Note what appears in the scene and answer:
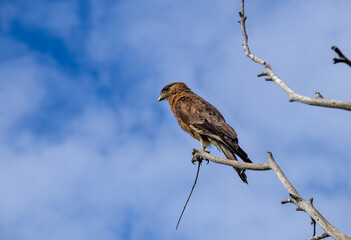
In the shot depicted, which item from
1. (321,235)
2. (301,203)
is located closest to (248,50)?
(301,203)

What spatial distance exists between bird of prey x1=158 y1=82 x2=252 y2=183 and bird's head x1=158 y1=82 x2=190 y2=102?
3cm

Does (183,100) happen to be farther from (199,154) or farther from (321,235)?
(321,235)

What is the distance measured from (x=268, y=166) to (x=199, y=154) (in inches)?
73.7

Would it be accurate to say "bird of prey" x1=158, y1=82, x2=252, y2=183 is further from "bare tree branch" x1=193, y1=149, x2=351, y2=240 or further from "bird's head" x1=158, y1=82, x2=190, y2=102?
"bare tree branch" x1=193, y1=149, x2=351, y2=240

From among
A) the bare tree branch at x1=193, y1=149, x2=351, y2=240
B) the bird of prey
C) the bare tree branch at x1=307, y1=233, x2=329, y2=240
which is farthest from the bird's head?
the bare tree branch at x1=307, y1=233, x2=329, y2=240

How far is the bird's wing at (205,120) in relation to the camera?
6438mm

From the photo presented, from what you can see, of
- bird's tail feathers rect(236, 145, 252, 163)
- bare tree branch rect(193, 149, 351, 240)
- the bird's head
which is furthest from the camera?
the bird's head

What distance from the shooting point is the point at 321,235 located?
397 cm

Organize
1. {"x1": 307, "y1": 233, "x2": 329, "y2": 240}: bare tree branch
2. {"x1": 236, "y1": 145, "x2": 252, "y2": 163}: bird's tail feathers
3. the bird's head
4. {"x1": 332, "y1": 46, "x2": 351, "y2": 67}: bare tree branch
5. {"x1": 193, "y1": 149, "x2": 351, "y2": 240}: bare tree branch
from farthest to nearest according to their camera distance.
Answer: the bird's head < {"x1": 236, "y1": 145, "x2": 252, "y2": 163}: bird's tail feathers < {"x1": 307, "y1": 233, "x2": 329, "y2": 240}: bare tree branch < {"x1": 193, "y1": 149, "x2": 351, "y2": 240}: bare tree branch < {"x1": 332, "y1": 46, "x2": 351, "y2": 67}: bare tree branch

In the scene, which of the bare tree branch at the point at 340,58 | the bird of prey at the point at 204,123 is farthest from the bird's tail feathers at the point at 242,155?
the bare tree branch at the point at 340,58

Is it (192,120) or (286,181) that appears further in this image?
(192,120)

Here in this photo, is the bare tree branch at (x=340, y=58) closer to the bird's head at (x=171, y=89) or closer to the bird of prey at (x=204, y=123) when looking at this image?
the bird of prey at (x=204, y=123)

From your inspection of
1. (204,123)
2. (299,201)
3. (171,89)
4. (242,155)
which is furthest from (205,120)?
(299,201)

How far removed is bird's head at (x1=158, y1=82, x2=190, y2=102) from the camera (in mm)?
8758
